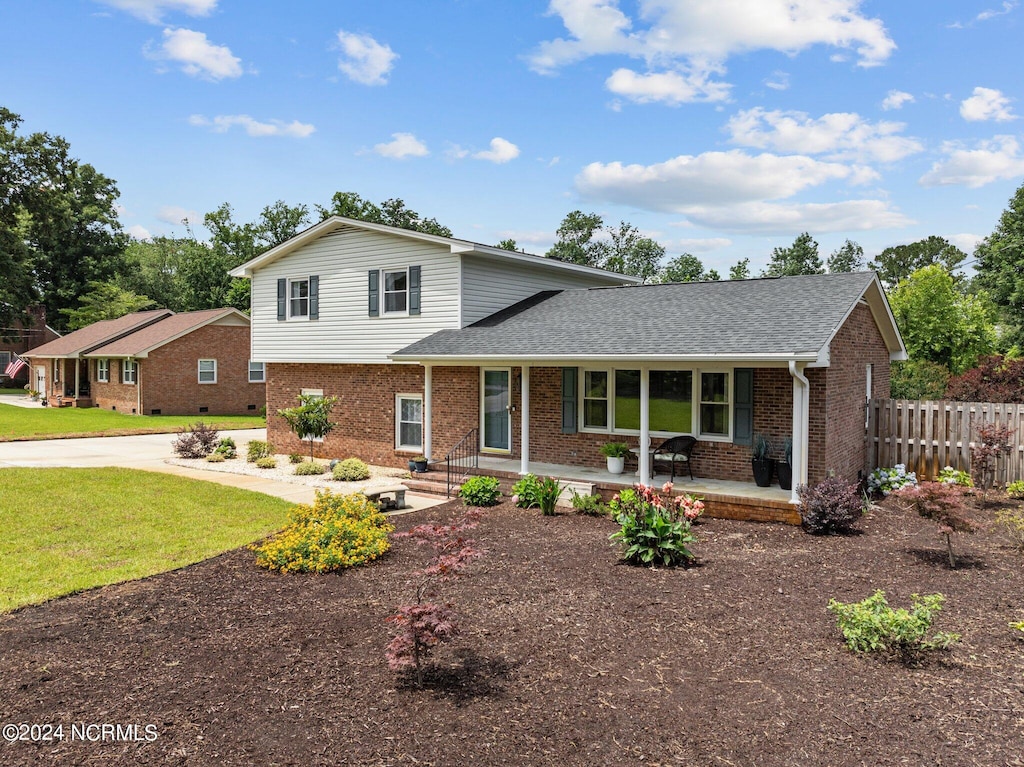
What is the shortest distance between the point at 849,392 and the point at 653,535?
677cm

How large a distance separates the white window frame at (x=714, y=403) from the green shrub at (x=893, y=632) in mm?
6586

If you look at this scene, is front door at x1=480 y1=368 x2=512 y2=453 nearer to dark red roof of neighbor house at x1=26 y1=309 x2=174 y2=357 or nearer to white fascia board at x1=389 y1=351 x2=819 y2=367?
white fascia board at x1=389 y1=351 x2=819 y2=367

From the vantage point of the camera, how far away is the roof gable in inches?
427

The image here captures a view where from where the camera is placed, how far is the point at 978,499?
1234cm

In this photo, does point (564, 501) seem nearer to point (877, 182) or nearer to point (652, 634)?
point (652, 634)

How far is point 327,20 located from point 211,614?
38.9 feet

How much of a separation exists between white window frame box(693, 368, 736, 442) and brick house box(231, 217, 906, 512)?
1.2 inches

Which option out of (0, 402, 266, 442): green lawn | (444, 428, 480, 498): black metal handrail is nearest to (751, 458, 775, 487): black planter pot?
(444, 428, 480, 498): black metal handrail

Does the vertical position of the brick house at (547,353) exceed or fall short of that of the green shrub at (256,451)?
it exceeds it

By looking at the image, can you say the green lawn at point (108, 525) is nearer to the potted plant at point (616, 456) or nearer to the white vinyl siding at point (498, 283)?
the potted plant at point (616, 456)

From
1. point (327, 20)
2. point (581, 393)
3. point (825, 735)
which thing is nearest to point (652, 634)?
point (825, 735)

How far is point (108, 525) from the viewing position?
409 inches

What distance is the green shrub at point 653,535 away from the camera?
8406mm

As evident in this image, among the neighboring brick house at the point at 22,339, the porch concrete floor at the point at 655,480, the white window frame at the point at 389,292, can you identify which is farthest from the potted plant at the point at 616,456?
the neighboring brick house at the point at 22,339
